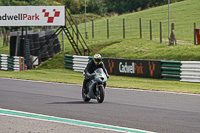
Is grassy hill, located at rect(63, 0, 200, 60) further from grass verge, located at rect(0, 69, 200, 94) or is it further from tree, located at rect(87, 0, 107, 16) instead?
tree, located at rect(87, 0, 107, 16)

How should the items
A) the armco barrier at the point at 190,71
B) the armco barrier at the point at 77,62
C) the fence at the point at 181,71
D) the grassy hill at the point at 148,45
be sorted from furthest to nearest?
the grassy hill at the point at 148,45 < the armco barrier at the point at 77,62 < the fence at the point at 181,71 < the armco barrier at the point at 190,71

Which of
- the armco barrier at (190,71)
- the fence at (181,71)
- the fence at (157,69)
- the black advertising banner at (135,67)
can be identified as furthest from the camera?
the black advertising banner at (135,67)

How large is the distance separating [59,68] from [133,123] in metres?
24.5

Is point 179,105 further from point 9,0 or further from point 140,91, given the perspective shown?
point 9,0

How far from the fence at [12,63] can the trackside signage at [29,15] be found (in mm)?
2623

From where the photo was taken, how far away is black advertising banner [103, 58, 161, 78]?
1000 inches

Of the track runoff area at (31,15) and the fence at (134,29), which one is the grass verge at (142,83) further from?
the fence at (134,29)

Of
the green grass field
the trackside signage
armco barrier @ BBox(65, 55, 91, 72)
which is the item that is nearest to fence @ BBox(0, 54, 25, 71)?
the green grass field

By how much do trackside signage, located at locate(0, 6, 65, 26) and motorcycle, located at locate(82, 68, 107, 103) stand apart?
2081 cm

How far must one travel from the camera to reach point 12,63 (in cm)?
3353

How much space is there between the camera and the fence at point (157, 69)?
2355 cm

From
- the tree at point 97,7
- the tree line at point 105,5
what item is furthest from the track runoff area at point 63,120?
the tree at point 97,7

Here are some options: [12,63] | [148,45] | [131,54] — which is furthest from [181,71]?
[148,45]

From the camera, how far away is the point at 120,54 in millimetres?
36250
